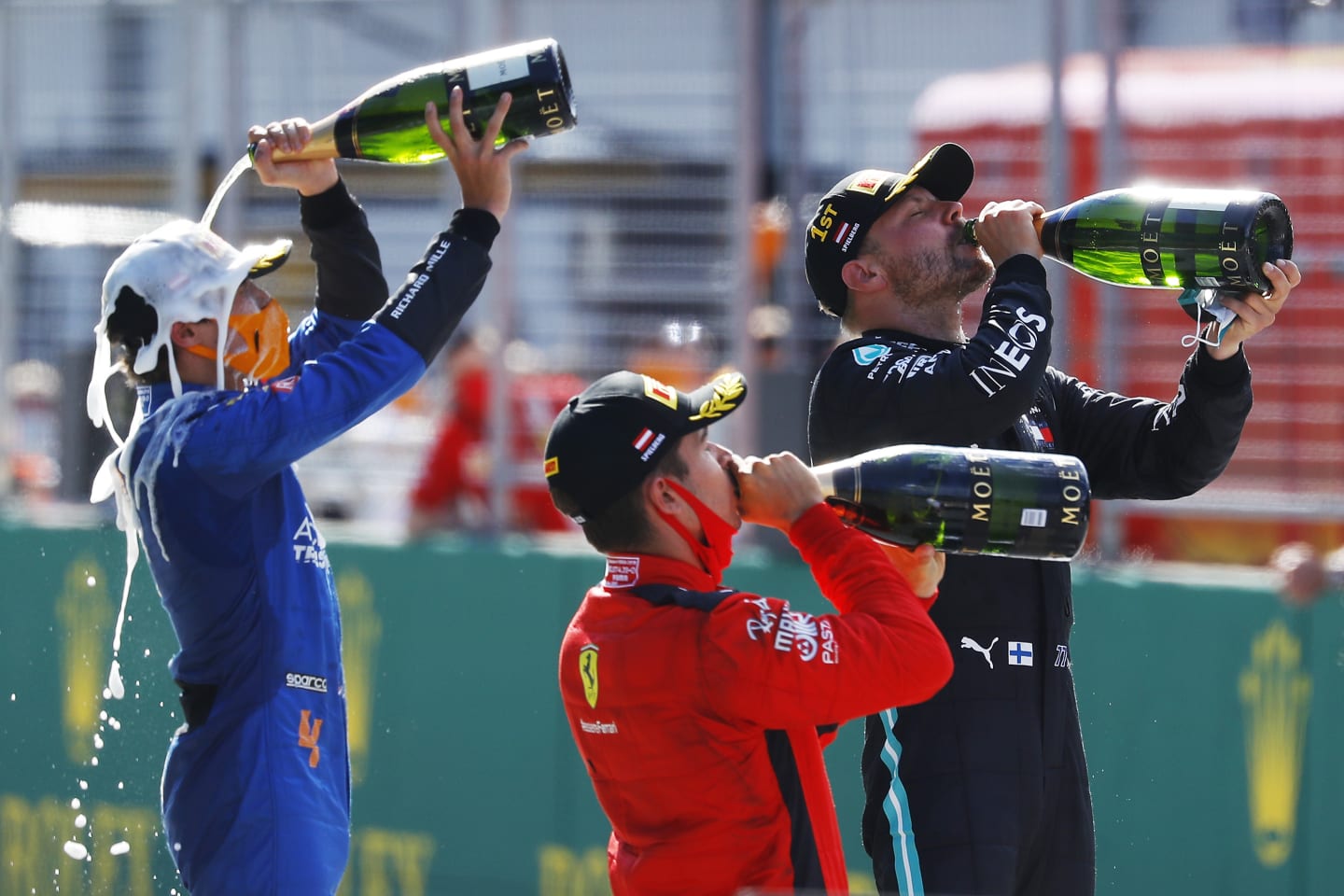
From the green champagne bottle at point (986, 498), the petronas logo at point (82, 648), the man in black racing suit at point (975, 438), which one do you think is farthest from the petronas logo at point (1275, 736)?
the petronas logo at point (82, 648)

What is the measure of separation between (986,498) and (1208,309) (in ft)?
3.03

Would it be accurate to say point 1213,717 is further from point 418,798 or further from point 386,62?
point 386,62

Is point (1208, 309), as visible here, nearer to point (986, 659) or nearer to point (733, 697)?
point (986, 659)

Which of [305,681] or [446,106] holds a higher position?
[446,106]

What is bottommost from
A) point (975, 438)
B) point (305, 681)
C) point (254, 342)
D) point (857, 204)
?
point (305, 681)

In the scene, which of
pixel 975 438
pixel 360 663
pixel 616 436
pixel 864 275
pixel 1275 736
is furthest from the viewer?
pixel 360 663

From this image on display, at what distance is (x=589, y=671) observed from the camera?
2.72 m

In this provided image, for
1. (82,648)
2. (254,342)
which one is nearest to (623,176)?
(82,648)

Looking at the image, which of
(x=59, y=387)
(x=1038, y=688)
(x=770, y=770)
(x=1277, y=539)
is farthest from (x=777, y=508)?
(x=59, y=387)

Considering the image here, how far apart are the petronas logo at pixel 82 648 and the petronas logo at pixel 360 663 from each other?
0.89 m

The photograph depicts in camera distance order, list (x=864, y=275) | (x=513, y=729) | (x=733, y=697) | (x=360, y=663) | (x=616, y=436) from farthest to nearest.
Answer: (x=360, y=663) → (x=513, y=729) → (x=864, y=275) → (x=616, y=436) → (x=733, y=697)

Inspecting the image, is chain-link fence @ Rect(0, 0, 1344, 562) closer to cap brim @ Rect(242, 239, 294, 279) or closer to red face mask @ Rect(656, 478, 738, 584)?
cap brim @ Rect(242, 239, 294, 279)

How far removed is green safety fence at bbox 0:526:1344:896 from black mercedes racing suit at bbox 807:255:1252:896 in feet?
5.84

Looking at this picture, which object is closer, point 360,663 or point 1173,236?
point 1173,236
